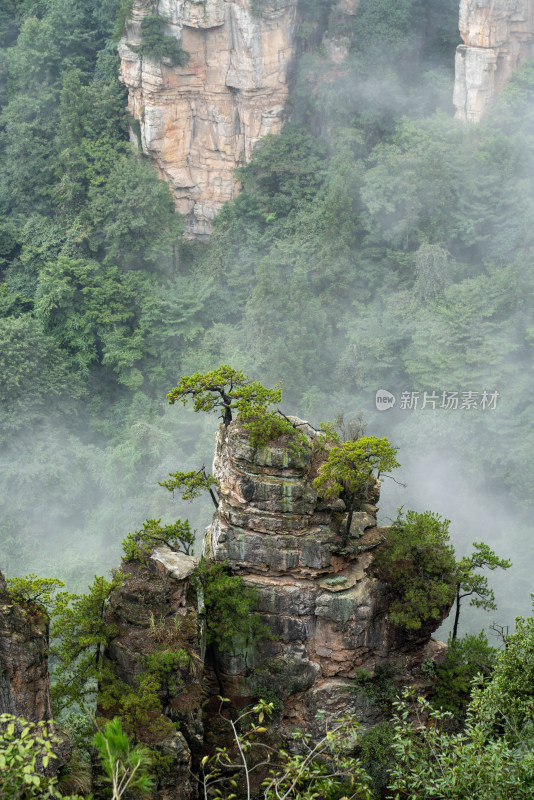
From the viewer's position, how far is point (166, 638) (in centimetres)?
1698

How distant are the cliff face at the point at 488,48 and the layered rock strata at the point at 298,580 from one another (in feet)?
72.4

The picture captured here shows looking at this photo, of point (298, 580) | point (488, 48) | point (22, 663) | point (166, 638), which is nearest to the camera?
point (22, 663)

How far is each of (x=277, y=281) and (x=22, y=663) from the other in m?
23.4

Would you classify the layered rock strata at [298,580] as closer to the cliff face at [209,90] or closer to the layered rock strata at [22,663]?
the layered rock strata at [22,663]

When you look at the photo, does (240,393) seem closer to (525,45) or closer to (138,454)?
(138,454)

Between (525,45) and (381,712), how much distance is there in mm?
27130

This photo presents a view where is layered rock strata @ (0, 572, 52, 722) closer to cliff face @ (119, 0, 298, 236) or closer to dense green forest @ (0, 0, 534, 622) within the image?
dense green forest @ (0, 0, 534, 622)

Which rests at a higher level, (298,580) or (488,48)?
(488,48)

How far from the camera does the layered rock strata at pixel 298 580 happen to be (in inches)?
725

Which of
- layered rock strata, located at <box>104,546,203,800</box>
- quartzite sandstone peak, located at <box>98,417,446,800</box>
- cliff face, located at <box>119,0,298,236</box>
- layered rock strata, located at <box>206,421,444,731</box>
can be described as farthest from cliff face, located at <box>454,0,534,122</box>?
layered rock strata, located at <box>104,546,203,800</box>

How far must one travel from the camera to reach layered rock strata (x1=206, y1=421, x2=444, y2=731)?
18406mm

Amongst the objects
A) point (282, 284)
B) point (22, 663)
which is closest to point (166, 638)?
point (22, 663)

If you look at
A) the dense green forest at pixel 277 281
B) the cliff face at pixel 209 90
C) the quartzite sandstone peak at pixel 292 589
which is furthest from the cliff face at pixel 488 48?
the quartzite sandstone peak at pixel 292 589

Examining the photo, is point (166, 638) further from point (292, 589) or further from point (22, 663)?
point (22, 663)
